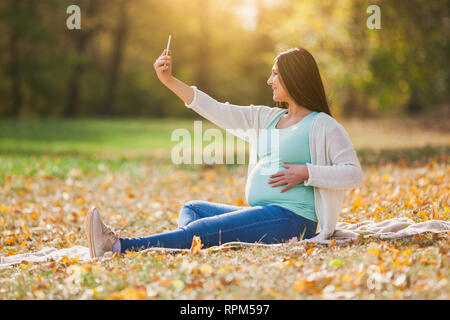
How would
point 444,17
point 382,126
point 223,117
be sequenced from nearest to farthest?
point 223,117, point 444,17, point 382,126

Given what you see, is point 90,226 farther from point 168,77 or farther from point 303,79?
point 303,79

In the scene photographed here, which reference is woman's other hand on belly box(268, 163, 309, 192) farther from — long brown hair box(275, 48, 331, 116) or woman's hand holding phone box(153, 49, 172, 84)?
woman's hand holding phone box(153, 49, 172, 84)

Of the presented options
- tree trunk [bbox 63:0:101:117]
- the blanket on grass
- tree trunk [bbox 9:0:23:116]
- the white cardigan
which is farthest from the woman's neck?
tree trunk [bbox 63:0:101:117]

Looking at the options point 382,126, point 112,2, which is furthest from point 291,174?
point 112,2

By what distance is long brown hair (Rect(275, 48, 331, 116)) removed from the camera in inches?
152

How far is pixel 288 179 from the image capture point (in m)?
3.76

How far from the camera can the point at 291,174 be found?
3750mm

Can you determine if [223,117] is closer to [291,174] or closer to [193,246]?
[291,174]

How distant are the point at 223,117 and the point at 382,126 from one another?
61.1ft

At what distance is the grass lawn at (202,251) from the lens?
306 centimetres

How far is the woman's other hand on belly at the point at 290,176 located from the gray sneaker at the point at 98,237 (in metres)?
1.21

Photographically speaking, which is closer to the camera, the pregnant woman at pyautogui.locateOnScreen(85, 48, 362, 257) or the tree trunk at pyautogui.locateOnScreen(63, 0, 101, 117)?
the pregnant woman at pyautogui.locateOnScreen(85, 48, 362, 257)

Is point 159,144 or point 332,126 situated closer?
point 332,126

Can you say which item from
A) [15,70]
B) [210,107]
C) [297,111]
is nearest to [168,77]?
[210,107]
